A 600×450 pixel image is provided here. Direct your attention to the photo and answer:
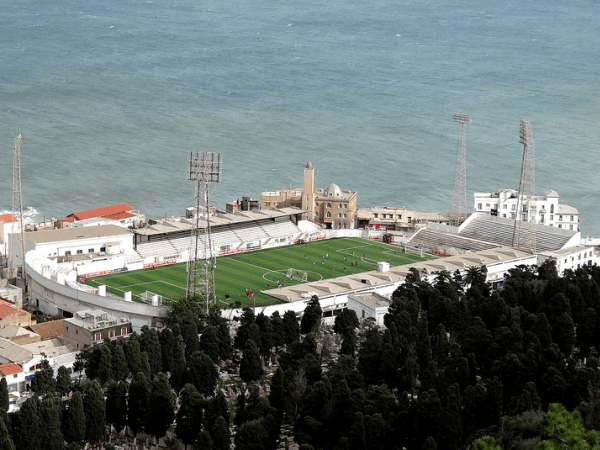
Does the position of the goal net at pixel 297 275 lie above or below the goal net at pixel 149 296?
below

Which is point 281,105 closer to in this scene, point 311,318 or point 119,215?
point 119,215

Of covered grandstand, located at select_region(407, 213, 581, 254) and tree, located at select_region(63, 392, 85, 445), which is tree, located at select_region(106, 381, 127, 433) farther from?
covered grandstand, located at select_region(407, 213, 581, 254)

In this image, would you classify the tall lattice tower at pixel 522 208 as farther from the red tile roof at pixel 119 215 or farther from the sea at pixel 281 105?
the red tile roof at pixel 119 215

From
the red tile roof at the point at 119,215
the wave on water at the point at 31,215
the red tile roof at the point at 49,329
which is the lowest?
the wave on water at the point at 31,215

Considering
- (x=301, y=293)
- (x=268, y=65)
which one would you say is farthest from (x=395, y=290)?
(x=268, y=65)

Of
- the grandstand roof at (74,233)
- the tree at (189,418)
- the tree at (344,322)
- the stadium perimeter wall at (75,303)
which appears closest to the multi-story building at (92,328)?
the stadium perimeter wall at (75,303)

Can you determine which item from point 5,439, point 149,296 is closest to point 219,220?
point 149,296
